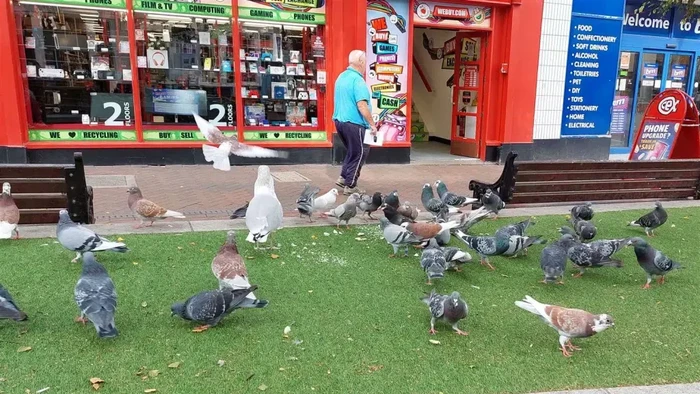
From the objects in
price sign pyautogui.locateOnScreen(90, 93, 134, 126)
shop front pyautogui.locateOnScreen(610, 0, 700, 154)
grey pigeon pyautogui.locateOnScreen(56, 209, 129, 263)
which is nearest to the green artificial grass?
grey pigeon pyautogui.locateOnScreen(56, 209, 129, 263)

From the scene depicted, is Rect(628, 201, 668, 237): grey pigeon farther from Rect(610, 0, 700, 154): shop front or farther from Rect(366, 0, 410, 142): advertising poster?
Rect(610, 0, 700, 154): shop front

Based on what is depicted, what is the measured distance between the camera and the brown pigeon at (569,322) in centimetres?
340

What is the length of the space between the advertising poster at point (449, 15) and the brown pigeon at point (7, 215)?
7.86 meters

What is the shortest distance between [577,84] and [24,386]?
1172 centimetres

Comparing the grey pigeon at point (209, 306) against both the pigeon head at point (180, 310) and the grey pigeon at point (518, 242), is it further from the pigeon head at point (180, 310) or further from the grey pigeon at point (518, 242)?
the grey pigeon at point (518, 242)

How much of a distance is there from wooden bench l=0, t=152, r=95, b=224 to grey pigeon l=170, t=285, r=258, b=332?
102 inches

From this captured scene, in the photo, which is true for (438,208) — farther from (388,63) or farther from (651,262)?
(388,63)

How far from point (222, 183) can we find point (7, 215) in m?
3.68

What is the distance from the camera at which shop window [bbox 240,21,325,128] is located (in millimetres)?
9852

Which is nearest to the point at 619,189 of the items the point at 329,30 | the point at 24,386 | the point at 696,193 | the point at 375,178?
the point at 696,193

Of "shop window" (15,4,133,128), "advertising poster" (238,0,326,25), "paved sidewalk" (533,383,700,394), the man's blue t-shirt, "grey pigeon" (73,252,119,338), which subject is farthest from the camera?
"advertising poster" (238,0,326,25)

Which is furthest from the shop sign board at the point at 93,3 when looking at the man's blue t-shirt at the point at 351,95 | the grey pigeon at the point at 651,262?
the grey pigeon at the point at 651,262

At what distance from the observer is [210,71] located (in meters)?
9.70

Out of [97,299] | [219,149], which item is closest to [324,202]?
[219,149]
